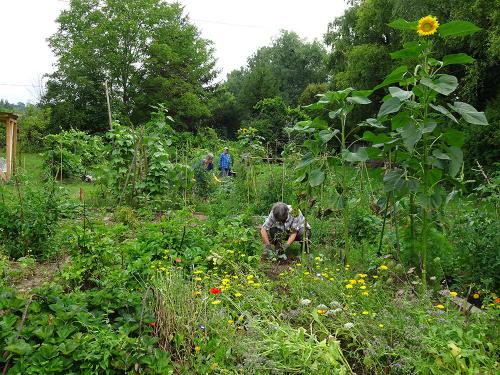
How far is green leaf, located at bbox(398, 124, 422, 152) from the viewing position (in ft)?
9.92

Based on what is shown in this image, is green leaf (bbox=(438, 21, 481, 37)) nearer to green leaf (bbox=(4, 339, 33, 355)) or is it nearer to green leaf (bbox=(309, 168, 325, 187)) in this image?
green leaf (bbox=(309, 168, 325, 187))

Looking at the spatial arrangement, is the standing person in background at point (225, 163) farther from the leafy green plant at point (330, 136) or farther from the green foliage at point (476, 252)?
the green foliage at point (476, 252)

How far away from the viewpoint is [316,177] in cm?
377

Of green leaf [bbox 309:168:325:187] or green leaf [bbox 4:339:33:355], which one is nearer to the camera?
green leaf [bbox 4:339:33:355]

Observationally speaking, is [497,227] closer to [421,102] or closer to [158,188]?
[421,102]

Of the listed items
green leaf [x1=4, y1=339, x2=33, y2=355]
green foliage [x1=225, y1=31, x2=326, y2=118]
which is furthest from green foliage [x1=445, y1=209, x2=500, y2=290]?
green foliage [x1=225, y1=31, x2=326, y2=118]

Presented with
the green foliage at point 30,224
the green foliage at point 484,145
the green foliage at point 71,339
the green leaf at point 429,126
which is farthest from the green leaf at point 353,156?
the green foliage at point 484,145

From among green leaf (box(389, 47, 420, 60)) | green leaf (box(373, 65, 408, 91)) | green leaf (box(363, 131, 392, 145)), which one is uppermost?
green leaf (box(389, 47, 420, 60))

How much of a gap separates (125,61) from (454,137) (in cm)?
3085

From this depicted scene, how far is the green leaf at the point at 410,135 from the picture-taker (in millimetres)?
3023

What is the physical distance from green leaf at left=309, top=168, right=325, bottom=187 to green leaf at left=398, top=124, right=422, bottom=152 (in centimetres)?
82

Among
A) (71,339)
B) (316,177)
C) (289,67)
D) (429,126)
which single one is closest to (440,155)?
(429,126)

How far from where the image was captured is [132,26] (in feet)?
101

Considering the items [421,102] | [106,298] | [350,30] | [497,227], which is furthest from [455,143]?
[350,30]
